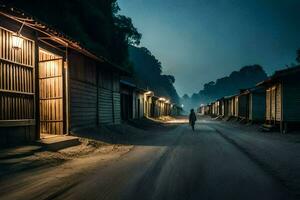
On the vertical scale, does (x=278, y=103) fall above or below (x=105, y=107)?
above

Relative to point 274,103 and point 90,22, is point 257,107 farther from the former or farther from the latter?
point 90,22

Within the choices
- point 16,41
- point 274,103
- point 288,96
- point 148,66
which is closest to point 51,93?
point 16,41

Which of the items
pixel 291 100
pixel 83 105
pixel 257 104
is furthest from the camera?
pixel 257 104

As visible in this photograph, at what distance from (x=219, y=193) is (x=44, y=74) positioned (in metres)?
12.1

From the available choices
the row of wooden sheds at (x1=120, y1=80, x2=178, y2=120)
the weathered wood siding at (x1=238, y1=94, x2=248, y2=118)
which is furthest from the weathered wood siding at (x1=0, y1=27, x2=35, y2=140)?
the weathered wood siding at (x1=238, y1=94, x2=248, y2=118)

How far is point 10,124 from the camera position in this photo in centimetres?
1030

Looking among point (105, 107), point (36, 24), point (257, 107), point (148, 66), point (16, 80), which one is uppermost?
point (148, 66)

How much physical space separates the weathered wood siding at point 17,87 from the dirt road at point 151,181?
2.74 m

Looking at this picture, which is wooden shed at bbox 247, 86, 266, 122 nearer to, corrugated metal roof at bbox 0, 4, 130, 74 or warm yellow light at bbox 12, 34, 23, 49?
corrugated metal roof at bbox 0, 4, 130, 74

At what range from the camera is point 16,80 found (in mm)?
10828

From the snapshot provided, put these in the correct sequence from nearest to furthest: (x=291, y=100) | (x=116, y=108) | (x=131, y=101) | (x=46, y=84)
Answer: (x=46, y=84) → (x=291, y=100) → (x=116, y=108) → (x=131, y=101)

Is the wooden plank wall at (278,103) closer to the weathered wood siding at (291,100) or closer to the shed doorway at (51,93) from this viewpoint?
the weathered wood siding at (291,100)

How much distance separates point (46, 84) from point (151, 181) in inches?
411

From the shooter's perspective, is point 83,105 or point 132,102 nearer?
point 83,105
